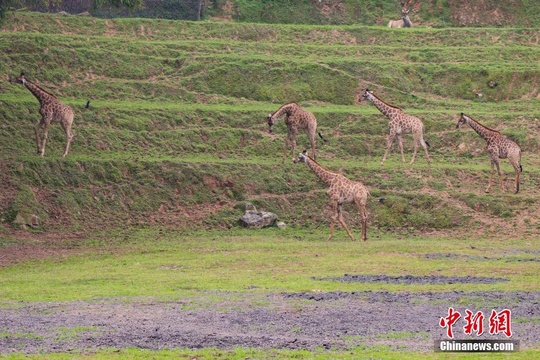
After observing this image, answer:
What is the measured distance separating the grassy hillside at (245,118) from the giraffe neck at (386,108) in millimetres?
1662

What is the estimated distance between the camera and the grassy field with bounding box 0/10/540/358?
2938 cm

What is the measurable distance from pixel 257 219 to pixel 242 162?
3978 millimetres

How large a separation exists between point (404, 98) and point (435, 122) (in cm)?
404

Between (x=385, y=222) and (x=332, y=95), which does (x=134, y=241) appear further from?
(x=332, y=95)

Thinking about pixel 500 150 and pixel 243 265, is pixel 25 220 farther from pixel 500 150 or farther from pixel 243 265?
pixel 500 150

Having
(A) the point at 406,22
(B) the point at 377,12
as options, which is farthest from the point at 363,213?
(B) the point at 377,12

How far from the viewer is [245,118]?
4294 centimetres

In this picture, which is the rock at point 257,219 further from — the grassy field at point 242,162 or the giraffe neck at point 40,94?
the giraffe neck at point 40,94

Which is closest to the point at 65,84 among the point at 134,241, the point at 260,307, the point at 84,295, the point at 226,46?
the point at 226,46

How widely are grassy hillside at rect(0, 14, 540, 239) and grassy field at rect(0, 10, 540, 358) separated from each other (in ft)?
0.26

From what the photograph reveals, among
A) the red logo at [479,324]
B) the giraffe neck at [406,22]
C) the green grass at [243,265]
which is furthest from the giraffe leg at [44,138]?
the giraffe neck at [406,22]

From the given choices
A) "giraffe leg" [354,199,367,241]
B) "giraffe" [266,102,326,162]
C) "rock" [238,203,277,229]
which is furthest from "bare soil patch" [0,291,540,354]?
"giraffe" [266,102,326,162]

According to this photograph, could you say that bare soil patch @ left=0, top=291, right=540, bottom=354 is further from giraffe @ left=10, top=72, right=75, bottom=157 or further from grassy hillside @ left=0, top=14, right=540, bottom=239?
giraffe @ left=10, top=72, right=75, bottom=157

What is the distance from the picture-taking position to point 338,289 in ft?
83.9
